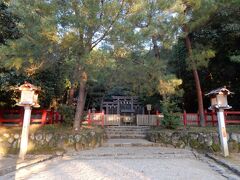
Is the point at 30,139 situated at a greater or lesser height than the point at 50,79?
lesser

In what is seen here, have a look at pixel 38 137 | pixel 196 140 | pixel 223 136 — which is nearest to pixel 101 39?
pixel 38 137

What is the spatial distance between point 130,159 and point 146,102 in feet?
41.3

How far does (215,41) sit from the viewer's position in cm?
1412

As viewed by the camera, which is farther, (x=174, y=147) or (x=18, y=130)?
(x=174, y=147)

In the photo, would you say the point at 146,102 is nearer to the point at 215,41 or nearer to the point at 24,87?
the point at 215,41

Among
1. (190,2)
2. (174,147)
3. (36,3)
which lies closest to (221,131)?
(174,147)

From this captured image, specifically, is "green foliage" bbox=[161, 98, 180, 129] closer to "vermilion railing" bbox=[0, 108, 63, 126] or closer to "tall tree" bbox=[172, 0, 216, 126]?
"tall tree" bbox=[172, 0, 216, 126]

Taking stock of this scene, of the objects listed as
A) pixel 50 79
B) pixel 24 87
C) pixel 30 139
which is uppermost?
pixel 50 79

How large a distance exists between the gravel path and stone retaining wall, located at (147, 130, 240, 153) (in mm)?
1082

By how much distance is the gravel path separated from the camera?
6039mm

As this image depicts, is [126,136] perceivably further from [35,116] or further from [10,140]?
[10,140]

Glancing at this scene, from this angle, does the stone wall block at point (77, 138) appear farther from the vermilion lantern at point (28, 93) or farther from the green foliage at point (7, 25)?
the green foliage at point (7, 25)

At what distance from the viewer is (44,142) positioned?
959 centimetres

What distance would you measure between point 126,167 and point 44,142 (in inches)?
163
